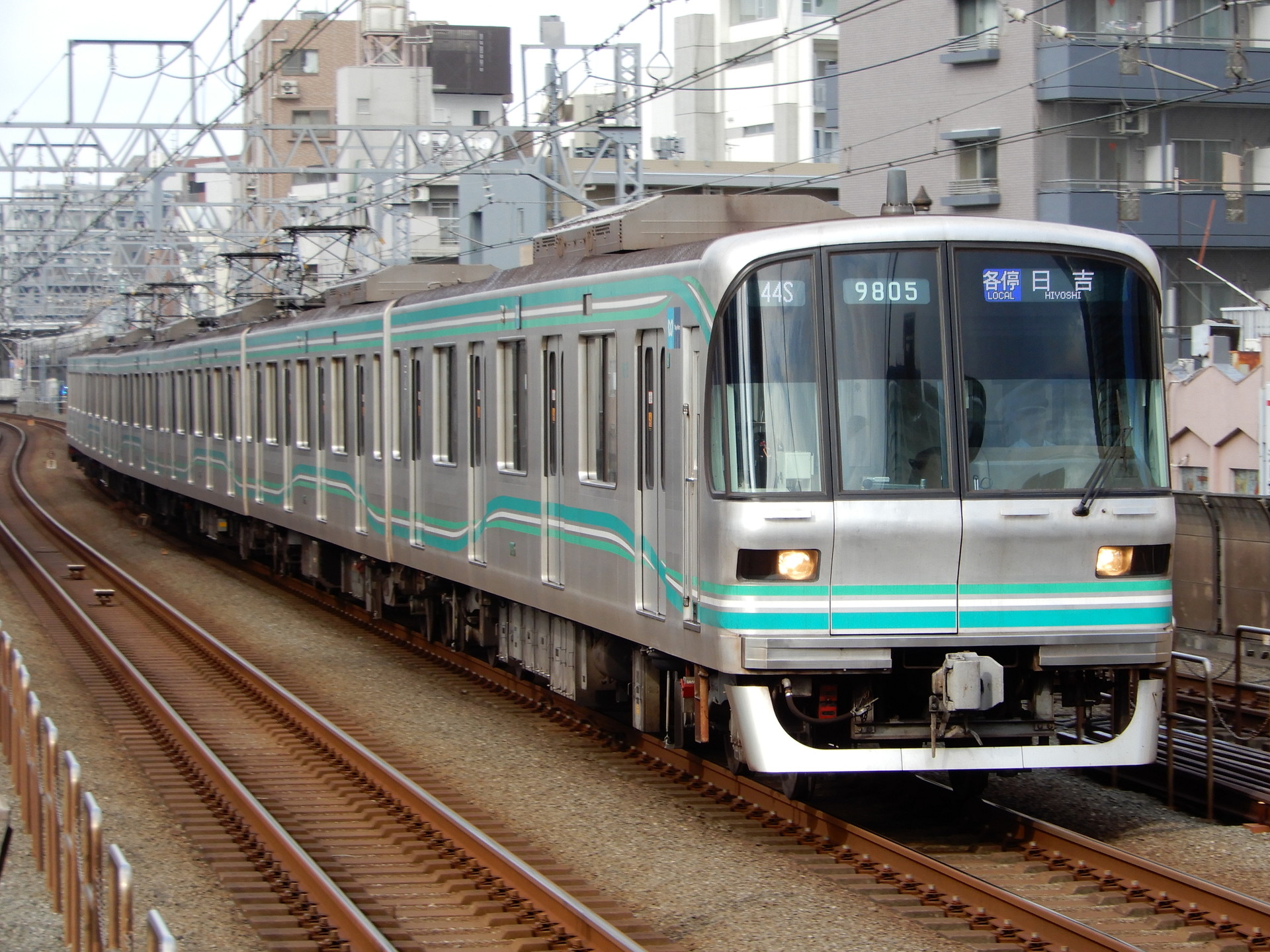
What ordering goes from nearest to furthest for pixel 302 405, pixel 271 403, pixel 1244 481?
pixel 302 405 < pixel 271 403 < pixel 1244 481

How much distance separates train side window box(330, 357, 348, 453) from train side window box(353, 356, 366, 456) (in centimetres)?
33

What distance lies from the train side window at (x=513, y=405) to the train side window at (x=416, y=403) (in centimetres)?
218

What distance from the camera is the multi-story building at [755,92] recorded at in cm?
6344

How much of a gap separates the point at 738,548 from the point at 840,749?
91cm

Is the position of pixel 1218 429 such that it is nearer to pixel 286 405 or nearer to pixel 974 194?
pixel 974 194

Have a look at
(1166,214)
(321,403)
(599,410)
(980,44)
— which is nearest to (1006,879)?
(599,410)

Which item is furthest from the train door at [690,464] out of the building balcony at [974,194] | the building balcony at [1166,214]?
the building balcony at [974,194]

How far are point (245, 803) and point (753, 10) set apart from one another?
63055 millimetres

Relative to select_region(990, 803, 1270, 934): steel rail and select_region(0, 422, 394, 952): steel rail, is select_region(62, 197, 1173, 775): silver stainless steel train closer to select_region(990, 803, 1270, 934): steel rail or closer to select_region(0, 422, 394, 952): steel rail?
select_region(990, 803, 1270, 934): steel rail

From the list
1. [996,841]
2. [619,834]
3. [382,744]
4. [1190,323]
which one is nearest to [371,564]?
[382,744]

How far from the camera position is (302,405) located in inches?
696

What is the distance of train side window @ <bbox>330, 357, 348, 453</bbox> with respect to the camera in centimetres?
1573

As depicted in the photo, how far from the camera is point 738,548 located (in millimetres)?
7203

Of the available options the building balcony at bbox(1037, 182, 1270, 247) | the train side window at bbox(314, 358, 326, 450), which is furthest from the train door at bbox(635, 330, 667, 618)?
the building balcony at bbox(1037, 182, 1270, 247)
